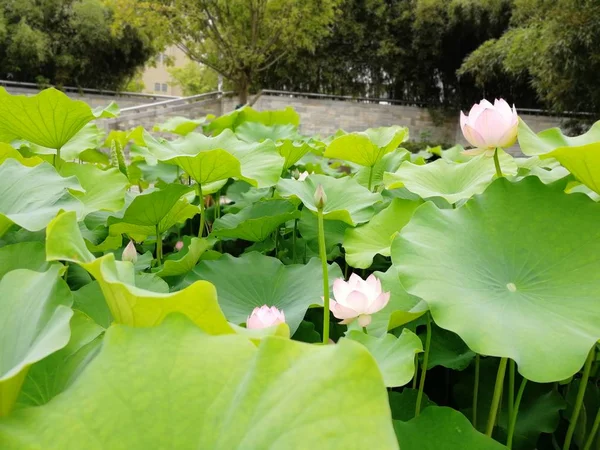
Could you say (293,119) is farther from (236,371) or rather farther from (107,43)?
(107,43)

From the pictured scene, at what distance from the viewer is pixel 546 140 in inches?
22.6

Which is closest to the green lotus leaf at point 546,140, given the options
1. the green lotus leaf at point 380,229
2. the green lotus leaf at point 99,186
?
the green lotus leaf at point 380,229

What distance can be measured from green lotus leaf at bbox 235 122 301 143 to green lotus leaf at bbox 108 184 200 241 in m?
0.58

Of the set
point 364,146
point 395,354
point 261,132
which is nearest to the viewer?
point 395,354

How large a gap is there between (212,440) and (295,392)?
44 mm

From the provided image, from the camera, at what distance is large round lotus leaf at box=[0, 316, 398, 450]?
0.69ft

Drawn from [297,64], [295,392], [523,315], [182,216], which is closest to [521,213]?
[523,315]

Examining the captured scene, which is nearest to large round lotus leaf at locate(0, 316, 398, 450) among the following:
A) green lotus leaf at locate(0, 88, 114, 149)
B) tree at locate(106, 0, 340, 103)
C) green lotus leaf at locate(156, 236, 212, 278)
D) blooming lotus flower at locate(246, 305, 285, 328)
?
blooming lotus flower at locate(246, 305, 285, 328)

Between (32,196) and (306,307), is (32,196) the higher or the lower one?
the higher one

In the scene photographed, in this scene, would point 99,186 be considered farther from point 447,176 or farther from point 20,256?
point 447,176

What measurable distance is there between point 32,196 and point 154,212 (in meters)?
0.20

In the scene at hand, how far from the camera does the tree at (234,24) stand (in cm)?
840

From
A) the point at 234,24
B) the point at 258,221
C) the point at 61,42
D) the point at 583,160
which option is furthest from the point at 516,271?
the point at 61,42

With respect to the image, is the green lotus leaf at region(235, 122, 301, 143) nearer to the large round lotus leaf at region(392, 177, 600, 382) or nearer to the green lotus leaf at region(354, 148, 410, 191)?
the green lotus leaf at region(354, 148, 410, 191)
